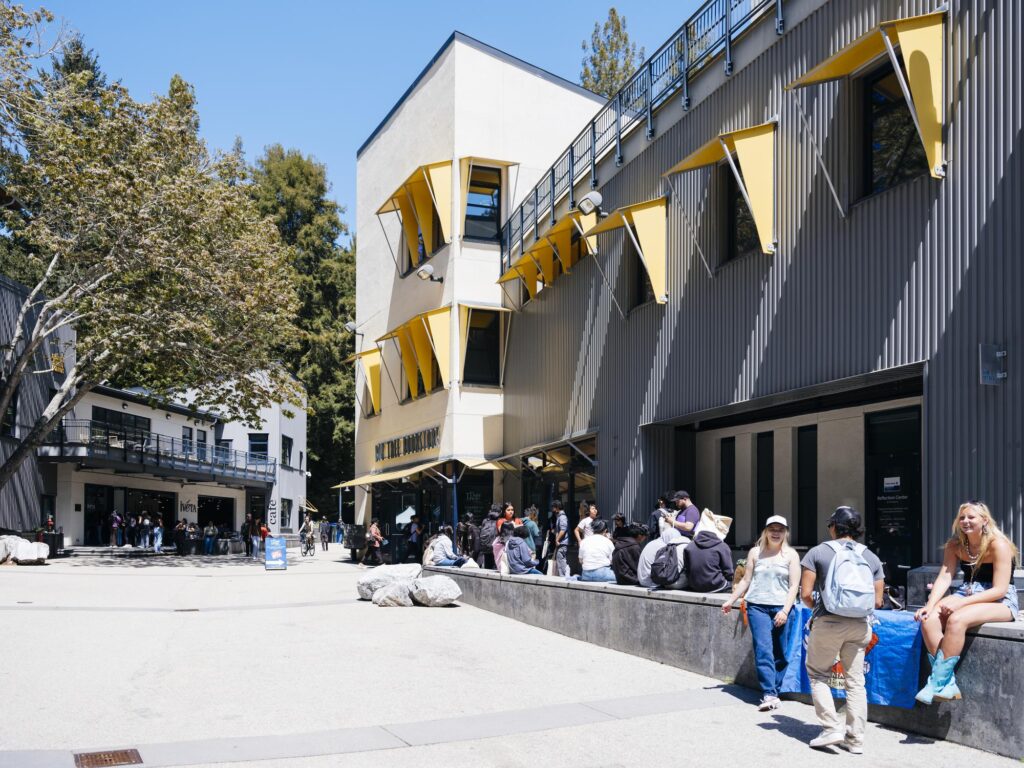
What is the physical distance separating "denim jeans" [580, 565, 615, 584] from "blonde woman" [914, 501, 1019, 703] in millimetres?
6547

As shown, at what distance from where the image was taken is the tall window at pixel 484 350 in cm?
2850

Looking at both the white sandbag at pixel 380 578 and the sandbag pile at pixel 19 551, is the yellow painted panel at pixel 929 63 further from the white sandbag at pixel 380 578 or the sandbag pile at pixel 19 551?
the sandbag pile at pixel 19 551

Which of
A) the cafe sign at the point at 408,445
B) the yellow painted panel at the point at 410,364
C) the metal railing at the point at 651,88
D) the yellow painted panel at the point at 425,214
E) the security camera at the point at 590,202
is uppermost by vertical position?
the yellow painted panel at the point at 425,214

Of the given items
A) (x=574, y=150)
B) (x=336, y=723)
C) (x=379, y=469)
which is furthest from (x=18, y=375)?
(x=336, y=723)

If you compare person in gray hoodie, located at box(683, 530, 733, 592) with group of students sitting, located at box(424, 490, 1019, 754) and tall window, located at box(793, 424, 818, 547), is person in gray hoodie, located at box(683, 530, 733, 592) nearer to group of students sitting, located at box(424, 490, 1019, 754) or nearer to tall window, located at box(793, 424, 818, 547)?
group of students sitting, located at box(424, 490, 1019, 754)

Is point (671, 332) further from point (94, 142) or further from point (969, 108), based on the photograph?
point (94, 142)

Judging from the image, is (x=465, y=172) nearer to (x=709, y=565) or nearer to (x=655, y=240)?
(x=655, y=240)

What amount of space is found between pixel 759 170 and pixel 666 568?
19.8 feet

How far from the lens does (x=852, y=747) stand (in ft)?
22.9

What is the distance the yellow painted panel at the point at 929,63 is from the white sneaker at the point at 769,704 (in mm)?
5960

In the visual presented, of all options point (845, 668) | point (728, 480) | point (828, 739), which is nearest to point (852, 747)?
point (828, 739)

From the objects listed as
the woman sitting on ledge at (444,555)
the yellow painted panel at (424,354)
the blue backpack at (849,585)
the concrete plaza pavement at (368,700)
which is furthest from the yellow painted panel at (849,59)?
the yellow painted panel at (424,354)

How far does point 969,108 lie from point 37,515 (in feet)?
121

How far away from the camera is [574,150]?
2305 cm
